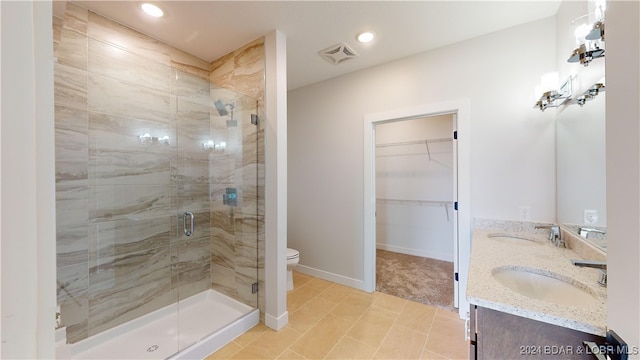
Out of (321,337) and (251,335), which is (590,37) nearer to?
(321,337)

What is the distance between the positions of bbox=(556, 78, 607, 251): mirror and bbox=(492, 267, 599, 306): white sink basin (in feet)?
1.13

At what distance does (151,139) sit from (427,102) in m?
2.65

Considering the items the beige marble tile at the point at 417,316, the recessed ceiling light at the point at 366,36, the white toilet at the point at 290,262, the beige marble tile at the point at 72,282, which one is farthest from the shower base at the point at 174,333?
the recessed ceiling light at the point at 366,36

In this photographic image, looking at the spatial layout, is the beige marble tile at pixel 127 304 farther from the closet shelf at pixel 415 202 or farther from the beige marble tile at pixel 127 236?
the closet shelf at pixel 415 202

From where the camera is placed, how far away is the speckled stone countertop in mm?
808

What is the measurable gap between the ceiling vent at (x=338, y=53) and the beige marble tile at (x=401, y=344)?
2562mm

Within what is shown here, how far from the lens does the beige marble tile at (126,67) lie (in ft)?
6.22

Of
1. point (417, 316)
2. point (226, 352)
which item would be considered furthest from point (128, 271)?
point (417, 316)

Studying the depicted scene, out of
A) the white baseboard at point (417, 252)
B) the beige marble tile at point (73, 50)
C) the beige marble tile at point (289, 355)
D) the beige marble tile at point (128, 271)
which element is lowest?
the beige marble tile at point (289, 355)

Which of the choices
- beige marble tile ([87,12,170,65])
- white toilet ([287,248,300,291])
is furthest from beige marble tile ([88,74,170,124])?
white toilet ([287,248,300,291])

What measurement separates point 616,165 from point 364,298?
238cm

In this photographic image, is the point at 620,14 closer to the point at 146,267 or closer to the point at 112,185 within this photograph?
the point at 112,185

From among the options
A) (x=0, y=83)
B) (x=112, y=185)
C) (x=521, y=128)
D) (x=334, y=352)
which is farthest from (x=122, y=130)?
(x=521, y=128)

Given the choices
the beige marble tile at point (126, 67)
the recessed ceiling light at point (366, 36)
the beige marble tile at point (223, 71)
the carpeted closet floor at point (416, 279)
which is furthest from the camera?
the carpeted closet floor at point (416, 279)
